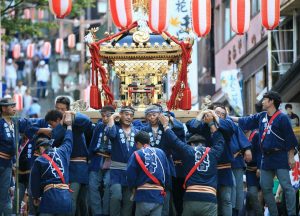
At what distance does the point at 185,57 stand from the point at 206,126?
175 inches

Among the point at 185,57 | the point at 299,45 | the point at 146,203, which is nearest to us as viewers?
the point at 146,203

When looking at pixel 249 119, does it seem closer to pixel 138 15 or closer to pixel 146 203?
pixel 146 203

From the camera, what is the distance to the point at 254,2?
A: 124ft

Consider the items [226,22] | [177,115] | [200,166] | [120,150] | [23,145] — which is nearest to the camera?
[200,166]

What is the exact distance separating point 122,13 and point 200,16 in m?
1.63

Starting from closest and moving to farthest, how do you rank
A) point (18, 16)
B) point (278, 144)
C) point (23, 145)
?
1. point (278, 144)
2. point (23, 145)
3. point (18, 16)

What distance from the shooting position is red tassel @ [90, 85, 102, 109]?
23453 millimetres

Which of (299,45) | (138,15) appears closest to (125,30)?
(138,15)

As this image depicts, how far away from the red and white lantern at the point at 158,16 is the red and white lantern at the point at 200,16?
0.72 metres

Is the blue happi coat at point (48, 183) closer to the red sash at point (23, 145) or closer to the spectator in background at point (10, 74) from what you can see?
the red sash at point (23, 145)

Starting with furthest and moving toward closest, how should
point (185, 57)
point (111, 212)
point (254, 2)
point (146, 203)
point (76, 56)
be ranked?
point (76, 56), point (254, 2), point (185, 57), point (111, 212), point (146, 203)

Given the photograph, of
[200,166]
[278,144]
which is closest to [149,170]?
[200,166]

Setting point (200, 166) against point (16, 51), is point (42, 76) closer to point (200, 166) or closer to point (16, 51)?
point (16, 51)

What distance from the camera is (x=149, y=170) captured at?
707 inches
